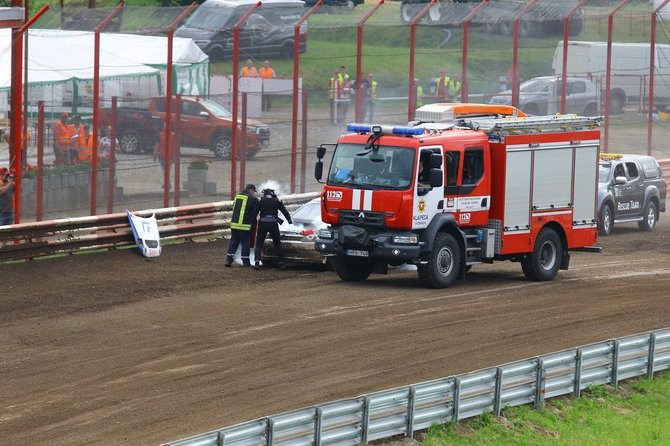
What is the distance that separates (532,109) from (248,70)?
9575 mm

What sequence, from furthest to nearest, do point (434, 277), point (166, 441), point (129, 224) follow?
1. point (129, 224)
2. point (434, 277)
3. point (166, 441)

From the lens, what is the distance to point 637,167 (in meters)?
29.4

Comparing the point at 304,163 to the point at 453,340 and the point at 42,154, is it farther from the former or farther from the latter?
the point at 453,340

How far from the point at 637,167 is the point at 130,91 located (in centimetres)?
1207

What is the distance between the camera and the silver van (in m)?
24.9

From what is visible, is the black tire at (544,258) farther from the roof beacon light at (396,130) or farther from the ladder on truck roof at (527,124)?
the roof beacon light at (396,130)

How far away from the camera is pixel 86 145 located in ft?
74.7

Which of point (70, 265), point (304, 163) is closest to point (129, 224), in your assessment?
point (70, 265)

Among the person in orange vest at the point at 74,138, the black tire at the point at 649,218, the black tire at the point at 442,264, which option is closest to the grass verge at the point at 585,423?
the black tire at the point at 442,264

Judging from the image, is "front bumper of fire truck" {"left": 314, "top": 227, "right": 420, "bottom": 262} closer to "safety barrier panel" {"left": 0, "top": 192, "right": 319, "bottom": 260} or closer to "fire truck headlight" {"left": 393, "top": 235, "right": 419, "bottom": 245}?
"fire truck headlight" {"left": 393, "top": 235, "right": 419, "bottom": 245}

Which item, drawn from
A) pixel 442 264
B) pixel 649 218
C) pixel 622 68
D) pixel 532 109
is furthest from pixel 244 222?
pixel 622 68

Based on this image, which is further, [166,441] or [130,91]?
[130,91]

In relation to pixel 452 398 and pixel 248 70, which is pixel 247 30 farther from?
pixel 452 398

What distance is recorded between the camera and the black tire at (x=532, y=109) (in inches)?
1281
